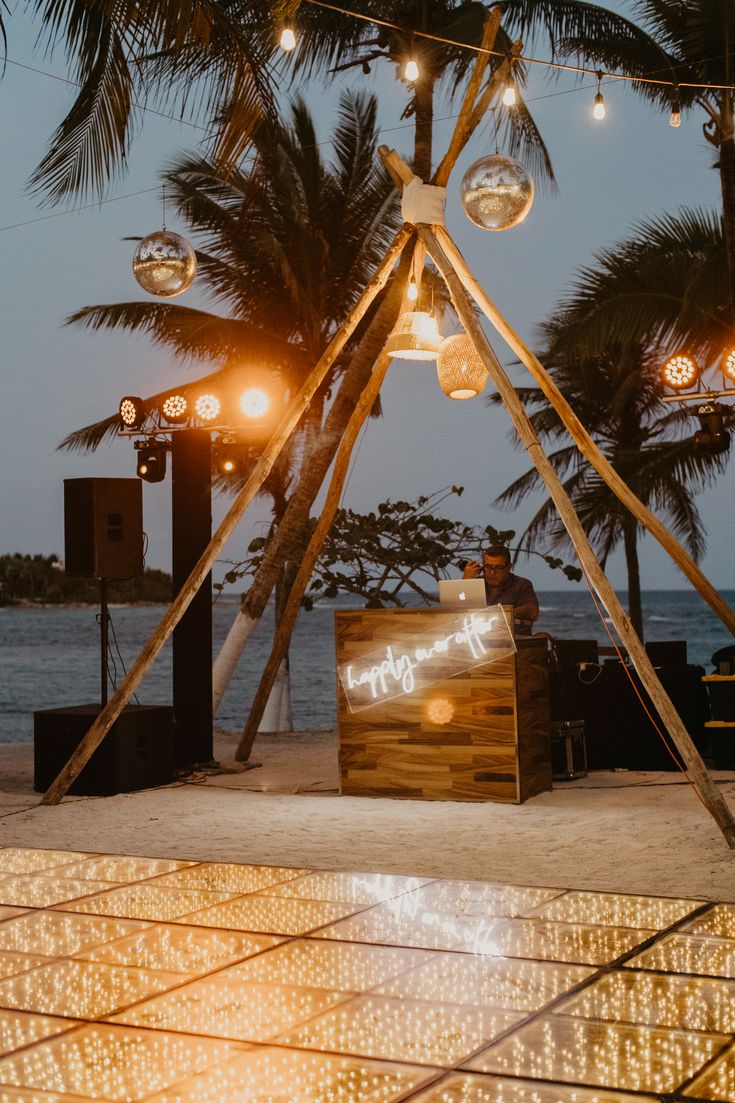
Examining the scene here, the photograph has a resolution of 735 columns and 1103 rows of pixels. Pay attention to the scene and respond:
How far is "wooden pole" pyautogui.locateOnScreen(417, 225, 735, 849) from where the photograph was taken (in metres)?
5.20

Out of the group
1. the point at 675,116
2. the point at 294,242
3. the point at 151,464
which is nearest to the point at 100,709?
the point at 151,464

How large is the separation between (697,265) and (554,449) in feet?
19.7

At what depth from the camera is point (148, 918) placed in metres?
3.95

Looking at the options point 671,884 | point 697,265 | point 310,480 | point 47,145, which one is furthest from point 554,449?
point 671,884

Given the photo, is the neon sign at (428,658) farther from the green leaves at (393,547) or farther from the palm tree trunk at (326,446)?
the green leaves at (393,547)

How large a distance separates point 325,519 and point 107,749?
6.38ft

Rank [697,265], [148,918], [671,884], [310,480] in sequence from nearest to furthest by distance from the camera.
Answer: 1. [148,918]
2. [671,884]
3. [310,480]
4. [697,265]

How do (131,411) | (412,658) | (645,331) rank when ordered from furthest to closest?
(645,331) < (131,411) < (412,658)

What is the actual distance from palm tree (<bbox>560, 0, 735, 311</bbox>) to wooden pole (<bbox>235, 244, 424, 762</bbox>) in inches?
101

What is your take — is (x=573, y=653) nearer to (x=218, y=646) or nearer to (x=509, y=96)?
(x=509, y=96)

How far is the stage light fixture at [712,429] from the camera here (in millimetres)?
7934

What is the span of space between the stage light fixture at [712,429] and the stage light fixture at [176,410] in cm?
340

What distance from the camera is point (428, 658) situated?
6.54m

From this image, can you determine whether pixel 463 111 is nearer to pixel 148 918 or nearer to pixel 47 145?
pixel 47 145
